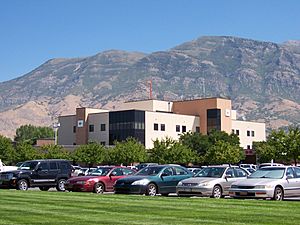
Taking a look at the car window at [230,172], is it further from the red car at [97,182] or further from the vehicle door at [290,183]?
the red car at [97,182]

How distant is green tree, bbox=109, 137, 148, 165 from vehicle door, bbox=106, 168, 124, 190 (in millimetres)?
50988

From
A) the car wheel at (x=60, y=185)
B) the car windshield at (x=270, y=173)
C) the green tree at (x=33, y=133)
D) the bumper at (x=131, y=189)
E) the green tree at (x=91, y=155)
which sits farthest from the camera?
the green tree at (x=33, y=133)

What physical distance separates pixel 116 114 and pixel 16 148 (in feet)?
78.2

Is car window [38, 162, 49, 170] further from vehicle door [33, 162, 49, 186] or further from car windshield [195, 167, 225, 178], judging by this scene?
car windshield [195, 167, 225, 178]

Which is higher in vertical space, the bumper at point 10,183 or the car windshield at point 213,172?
the car windshield at point 213,172

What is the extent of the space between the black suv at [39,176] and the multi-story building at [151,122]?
68.0 metres

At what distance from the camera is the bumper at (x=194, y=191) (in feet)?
82.2

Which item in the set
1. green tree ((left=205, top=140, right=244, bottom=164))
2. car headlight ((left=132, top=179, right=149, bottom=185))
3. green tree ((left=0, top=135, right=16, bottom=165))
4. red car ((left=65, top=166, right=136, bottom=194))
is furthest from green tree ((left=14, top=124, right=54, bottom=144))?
car headlight ((left=132, top=179, right=149, bottom=185))

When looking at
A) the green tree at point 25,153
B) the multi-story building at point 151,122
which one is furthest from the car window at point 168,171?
the multi-story building at point 151,122

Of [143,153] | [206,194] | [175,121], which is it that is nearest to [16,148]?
[143,153]

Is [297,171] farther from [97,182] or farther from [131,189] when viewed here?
Answer: [97,182]

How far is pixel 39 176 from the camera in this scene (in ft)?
110

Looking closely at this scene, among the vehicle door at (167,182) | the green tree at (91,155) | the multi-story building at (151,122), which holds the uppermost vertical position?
the multi-story building at (151,122)

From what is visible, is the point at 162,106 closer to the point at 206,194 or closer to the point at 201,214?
the point at 206,194
